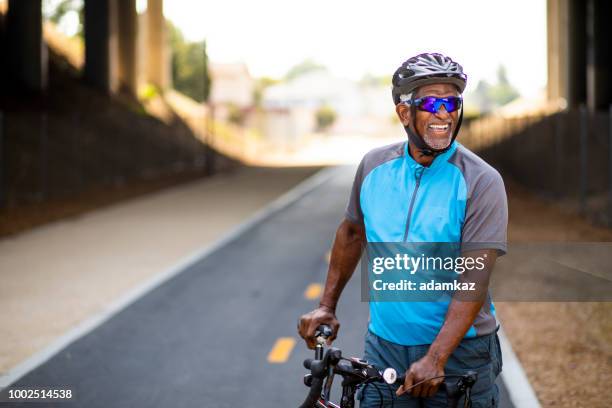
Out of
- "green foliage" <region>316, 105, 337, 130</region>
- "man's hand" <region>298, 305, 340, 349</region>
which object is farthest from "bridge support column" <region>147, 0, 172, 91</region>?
"green foliage" <region>316, 105, 337, 130</region>

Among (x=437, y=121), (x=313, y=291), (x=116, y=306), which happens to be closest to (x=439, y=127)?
(x=437, y=121)

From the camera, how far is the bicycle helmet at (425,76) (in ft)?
9.82

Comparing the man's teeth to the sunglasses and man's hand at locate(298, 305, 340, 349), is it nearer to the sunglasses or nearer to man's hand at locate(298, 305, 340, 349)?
the sunglasses

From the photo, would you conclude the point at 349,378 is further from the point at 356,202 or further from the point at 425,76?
the point at 425,76

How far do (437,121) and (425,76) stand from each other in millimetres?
163

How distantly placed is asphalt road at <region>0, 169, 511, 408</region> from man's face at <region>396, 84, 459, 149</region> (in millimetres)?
3933

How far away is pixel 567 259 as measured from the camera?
44.5ft

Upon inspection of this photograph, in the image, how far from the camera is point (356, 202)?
3377 millimetres

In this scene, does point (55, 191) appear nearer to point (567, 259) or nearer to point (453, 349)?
point (567, 259)

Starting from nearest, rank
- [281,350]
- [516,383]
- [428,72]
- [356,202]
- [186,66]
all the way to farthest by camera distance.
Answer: [428,72]
[356,202]
[516,383]
[281,350]
[186,66]

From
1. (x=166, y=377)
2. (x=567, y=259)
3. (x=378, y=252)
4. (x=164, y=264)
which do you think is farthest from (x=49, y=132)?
(x=378, y=252)

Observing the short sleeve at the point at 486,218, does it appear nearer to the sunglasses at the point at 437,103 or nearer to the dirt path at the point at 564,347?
the sunglasses at the point at 437,103

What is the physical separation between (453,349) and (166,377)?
4.80 meters

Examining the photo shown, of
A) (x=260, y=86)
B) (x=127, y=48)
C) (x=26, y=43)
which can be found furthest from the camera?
(x=260, y=86)
